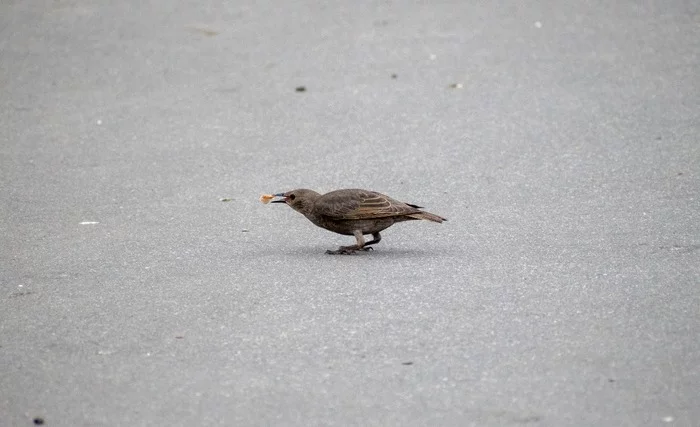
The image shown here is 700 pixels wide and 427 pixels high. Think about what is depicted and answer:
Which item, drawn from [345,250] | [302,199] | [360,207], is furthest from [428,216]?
[302,199]

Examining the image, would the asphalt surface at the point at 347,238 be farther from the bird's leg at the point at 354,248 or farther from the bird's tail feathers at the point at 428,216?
the bird's tail feathers at the point at 428,216

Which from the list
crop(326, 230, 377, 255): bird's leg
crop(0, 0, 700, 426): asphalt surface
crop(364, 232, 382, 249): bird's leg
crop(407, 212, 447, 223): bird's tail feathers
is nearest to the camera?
crop(0, 0, 700, 426): asphalt surface

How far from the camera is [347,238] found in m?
8.18

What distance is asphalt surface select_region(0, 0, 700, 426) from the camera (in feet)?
16.8

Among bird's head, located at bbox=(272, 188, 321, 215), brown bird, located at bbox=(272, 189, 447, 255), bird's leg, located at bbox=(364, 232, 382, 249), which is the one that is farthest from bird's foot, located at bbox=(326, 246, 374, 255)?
bird's head, located at bbox=(272, 188, 321, 215)

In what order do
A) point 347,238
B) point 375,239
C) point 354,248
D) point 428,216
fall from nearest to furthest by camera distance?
1. point 428,216
2. point 354,248
3. point 375,239
4. point 347,238

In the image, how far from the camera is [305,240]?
7926 millimetres

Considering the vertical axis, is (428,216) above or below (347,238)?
above

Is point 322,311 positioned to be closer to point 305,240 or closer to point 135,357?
point 135,357

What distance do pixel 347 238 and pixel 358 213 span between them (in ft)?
2.63

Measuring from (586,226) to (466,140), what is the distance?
239 cm

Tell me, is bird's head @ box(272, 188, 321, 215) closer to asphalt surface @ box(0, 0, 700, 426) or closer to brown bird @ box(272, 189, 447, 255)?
brown bird @ box(272, 189, 447, 255)

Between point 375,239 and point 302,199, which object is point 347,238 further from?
point 302,199

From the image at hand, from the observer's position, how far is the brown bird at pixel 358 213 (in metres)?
7.41
